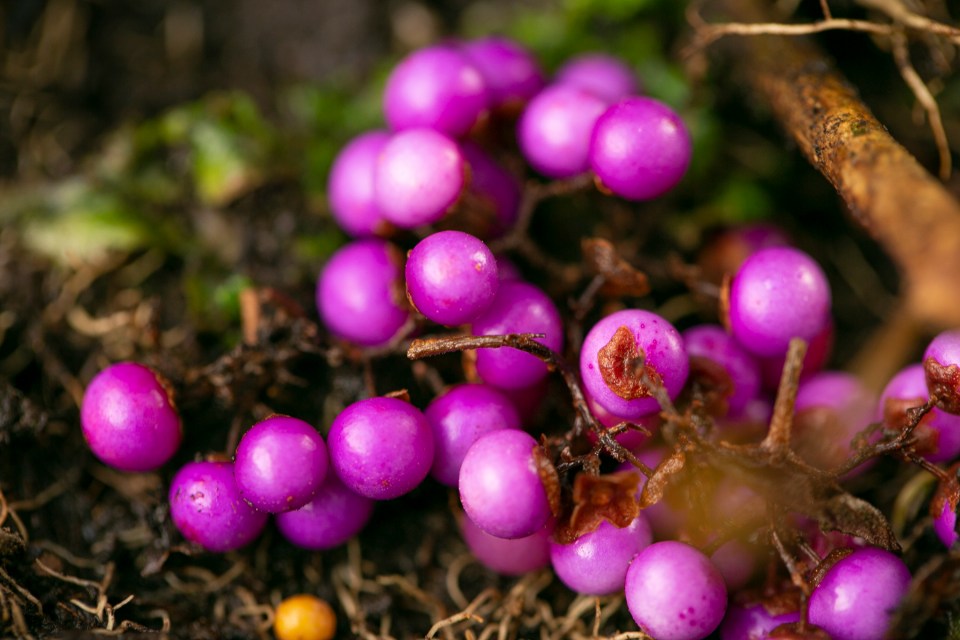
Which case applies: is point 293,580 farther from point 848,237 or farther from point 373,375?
point 848,237

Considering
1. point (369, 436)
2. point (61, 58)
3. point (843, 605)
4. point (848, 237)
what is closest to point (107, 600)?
point (369, 436)

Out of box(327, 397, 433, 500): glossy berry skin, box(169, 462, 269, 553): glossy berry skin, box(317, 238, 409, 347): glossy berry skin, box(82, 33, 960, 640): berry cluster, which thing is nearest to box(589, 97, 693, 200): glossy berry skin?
box(82, 33, 960, 640): berry cluster

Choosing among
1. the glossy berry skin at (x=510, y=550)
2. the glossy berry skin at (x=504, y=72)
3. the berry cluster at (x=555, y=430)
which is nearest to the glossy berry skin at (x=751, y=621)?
the berry cluster at (x=555, y=430)

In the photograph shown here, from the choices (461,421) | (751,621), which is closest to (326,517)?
(461,421)

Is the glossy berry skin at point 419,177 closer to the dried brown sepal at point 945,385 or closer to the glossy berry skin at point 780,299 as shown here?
the glossy berry skin at point 780,299

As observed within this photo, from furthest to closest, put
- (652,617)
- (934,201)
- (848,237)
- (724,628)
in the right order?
1. (848,237)
2. (724,628)
3. (652,617)
4. (934,201)

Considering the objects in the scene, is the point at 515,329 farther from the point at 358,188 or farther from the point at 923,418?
the point at 923,418

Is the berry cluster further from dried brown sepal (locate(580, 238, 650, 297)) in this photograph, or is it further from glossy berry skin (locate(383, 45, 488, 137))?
dried brown sepal (locate(580, 238, 650, 297))
